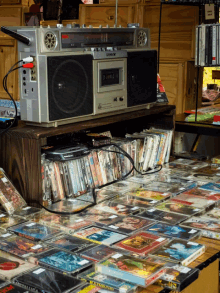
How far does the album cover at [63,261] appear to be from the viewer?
1.24 m

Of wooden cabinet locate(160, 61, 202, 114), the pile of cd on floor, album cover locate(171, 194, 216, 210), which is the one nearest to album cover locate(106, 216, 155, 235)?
the pile of cd on floor

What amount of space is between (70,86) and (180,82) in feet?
5.03

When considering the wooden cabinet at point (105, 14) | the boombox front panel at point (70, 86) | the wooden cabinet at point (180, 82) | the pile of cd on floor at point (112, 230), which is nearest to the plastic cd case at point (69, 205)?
the pile of cd on floor at point (112, 230)

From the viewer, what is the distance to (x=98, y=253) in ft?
4.40

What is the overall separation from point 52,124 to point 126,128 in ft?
2.42

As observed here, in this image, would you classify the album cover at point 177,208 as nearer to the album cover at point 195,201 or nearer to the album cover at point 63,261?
the album cover at point 195,201

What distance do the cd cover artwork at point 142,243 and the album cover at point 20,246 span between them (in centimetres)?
24

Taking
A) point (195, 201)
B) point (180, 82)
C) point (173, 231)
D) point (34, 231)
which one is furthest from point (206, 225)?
point (180, 82)

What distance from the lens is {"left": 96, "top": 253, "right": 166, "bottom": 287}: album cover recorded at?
1.18 metres

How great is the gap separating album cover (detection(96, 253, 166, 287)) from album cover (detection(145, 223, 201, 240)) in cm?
19

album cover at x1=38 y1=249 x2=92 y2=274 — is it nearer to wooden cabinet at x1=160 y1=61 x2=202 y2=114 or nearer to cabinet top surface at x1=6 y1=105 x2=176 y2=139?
cabinet top surface at x1=6 y1=105 x2=176 y2=139

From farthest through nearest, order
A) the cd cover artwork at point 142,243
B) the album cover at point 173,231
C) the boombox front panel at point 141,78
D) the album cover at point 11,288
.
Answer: the boombox front panel at point 141,78, the album cover at point 173,231, the cd cover artwork at point 142,243, the album cover at point 11,288

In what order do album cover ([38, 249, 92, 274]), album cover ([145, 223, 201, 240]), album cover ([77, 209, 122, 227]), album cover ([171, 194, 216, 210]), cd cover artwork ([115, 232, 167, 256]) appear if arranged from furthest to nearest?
album cover ([171, 194, 216, 210]) → album cover ([77, 209, 122, 227]) → album cover ([145, 223, 201, 240]) → cd cover artwork ([115, 232, 167, 256]) → album cover ([38, 249, 92, 274])

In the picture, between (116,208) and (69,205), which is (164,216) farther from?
(69,205)
